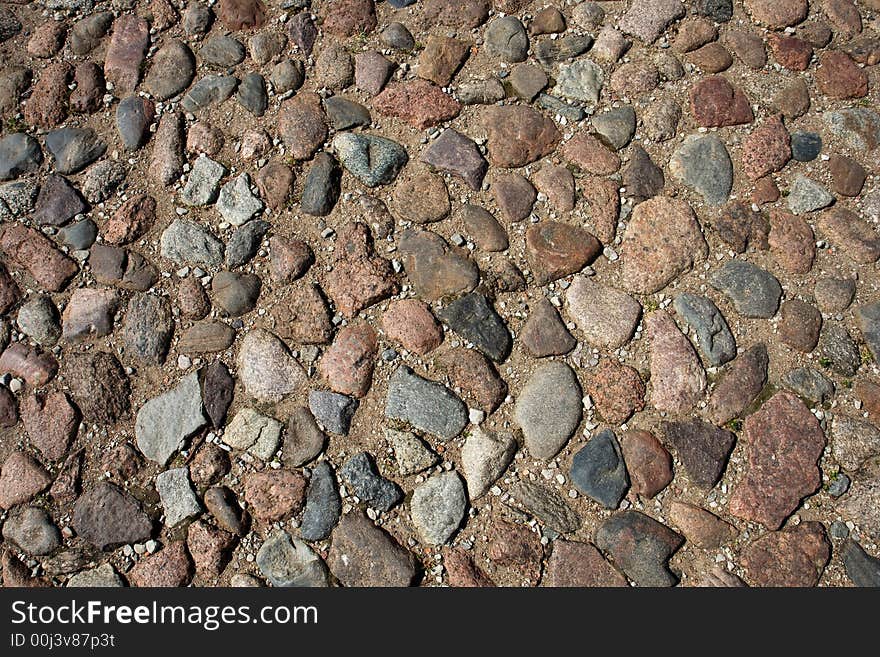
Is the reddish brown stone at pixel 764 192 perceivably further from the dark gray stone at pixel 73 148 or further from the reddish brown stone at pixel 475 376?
the dark gray stone at pixel 73 148

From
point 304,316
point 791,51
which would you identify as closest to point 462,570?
point 304,316

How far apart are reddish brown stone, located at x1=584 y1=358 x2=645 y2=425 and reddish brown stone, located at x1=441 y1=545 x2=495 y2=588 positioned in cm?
77

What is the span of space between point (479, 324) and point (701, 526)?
3.78 ft

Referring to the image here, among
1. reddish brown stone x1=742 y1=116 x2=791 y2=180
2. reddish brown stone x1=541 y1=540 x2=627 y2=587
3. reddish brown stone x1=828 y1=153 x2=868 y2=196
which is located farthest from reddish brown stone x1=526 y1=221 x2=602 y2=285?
reddish brown stone x1=828 y1=153 x2=868 y2=196

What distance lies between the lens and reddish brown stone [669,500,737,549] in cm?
268

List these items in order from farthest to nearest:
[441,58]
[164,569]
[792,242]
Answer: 1. [441,58]
2. [792,242]
3. [164,569]

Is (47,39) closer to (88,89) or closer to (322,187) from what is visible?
(88,89)

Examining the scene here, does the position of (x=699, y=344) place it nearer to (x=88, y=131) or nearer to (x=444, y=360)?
(x=444, y=360)

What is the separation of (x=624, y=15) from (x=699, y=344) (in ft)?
6.01

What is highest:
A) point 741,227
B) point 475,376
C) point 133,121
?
point 133,121

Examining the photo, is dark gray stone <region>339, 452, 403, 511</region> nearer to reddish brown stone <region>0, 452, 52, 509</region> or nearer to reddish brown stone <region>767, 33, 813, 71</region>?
reddish brown stone <region>0, 452, 52, 509</region>

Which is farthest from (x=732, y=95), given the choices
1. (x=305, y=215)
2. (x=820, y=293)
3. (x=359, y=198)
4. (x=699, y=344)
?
(x=305, y=215)

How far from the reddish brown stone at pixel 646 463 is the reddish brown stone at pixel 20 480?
223 centimetres

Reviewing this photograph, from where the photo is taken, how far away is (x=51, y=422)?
9.28ft
